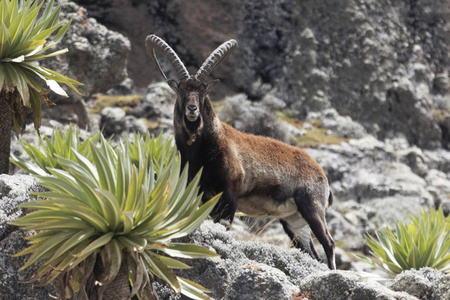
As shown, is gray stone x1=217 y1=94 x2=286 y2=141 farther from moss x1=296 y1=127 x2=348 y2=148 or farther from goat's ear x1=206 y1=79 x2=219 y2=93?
goat's ear x1=206 y1=79 x2=219 y2=93

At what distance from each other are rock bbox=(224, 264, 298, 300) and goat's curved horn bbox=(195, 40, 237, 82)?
12.7ft

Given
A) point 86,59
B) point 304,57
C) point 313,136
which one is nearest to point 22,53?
point 86,59

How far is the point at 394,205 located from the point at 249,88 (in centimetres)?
1085

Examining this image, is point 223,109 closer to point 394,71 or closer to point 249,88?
point 249,88

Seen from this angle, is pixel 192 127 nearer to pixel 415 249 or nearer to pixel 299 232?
pixel 299 232

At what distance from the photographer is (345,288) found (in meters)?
6.09

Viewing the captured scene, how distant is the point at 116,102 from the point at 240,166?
18.3 m

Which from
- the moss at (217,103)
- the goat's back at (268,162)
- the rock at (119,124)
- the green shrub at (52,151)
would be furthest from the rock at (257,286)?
the moss at (217,103)

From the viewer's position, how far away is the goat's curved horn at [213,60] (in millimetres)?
Result: 9219

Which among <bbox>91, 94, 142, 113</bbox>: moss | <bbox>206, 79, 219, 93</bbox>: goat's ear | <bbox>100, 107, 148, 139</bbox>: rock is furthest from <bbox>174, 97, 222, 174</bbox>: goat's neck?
<bbox>91, 94, 142, 113</bbox>: moss

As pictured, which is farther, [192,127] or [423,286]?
[192,127]

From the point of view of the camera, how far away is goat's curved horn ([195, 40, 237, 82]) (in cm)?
922

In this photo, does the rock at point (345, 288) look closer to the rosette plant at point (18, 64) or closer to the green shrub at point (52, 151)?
the green shrub at point (52, 151)

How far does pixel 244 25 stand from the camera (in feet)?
108
